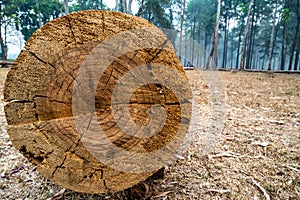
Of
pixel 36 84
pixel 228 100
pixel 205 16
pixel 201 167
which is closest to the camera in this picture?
pixel 36 84

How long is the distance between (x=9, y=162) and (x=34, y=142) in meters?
1.19

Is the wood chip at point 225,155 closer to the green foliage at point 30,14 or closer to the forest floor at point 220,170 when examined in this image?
the forest floor at point 220,170

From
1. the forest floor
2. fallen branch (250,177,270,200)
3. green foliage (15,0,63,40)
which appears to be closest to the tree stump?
the forest floor

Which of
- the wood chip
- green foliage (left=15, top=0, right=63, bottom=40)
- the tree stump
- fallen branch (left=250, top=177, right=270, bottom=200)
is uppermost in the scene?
green foliage (left=15, top=0, right=63, bottom=40)

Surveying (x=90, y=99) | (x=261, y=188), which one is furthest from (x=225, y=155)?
(x=90, y=99)

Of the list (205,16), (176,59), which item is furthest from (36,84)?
(205,16)

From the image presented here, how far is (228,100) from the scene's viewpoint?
4676 mm

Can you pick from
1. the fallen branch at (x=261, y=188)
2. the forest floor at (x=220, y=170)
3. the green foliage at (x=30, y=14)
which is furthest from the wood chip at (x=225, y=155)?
the green foliage at (x=30, y=14)

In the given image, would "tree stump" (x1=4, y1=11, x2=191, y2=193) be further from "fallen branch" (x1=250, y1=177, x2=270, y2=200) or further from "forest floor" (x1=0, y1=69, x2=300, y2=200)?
"fallen branch" (x1=250, y1=177, x2=270, y2=200)

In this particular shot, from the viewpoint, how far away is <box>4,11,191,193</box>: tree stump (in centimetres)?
104

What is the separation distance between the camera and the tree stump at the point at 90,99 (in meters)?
1.04

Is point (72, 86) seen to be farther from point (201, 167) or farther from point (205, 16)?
point (205, 16)

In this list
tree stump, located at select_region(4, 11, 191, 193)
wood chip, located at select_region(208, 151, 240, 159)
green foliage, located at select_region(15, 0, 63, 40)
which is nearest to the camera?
tree stump, located at select_region(4, 11, 191, 193)

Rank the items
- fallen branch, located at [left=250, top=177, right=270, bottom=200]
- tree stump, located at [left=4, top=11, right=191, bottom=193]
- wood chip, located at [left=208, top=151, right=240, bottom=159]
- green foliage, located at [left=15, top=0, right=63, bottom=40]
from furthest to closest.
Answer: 1. green foliage, located at [left=15, top=0, right=63, bottom=40]
2. wood chip, located at [left=208, top=151, right=240, bottom=159]
3. fallen branch, located at [left=250, top=177, right=270, bottom=200]
4. tree stump, located at [left=4, top=11, right=191, bottom=193]
